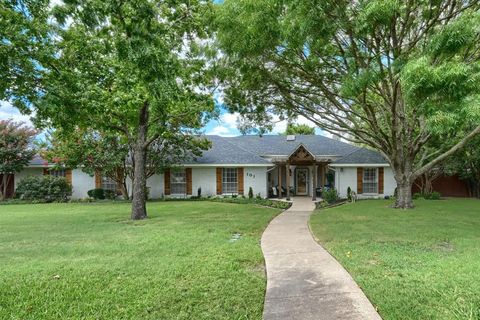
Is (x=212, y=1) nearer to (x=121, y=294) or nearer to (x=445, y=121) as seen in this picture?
(x=445, y=121)

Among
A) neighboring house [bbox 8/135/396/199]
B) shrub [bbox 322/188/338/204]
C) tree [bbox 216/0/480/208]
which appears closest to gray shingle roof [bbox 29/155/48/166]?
neighboring house [bbox 8/135/396/199]

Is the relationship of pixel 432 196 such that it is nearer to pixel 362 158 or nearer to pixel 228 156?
pixel 362 158

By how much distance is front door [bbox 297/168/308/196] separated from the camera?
2394cm

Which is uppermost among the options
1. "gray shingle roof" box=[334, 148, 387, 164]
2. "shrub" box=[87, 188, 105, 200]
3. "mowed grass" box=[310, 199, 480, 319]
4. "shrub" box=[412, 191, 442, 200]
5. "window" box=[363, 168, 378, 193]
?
"gray shingle roof" box=[334, 148, 387, 164]

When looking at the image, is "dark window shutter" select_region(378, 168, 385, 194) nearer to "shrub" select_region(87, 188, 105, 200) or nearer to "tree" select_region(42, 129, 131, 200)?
"tree" select_region(42, 129, 131, 200)

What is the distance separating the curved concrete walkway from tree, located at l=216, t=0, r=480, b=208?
10.3 feet

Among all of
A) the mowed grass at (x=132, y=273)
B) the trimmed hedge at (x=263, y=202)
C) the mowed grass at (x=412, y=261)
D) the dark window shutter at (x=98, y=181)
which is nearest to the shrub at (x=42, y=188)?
the dark window shutter at (x=98, y=181)

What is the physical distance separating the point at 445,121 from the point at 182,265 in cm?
505

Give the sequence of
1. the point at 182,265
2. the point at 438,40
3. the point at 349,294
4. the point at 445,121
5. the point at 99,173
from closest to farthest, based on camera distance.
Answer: the point at 349,294, the point at 445,121, the point at 182,265, the point at 438,40, the point at 99,173

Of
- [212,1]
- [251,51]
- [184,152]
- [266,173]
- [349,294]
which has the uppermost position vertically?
[212,1]

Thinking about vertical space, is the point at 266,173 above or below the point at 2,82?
below

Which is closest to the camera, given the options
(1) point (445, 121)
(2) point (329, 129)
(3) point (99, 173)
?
(1) point (445, 121)

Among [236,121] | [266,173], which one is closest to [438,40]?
[236,121]

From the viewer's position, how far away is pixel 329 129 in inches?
624
